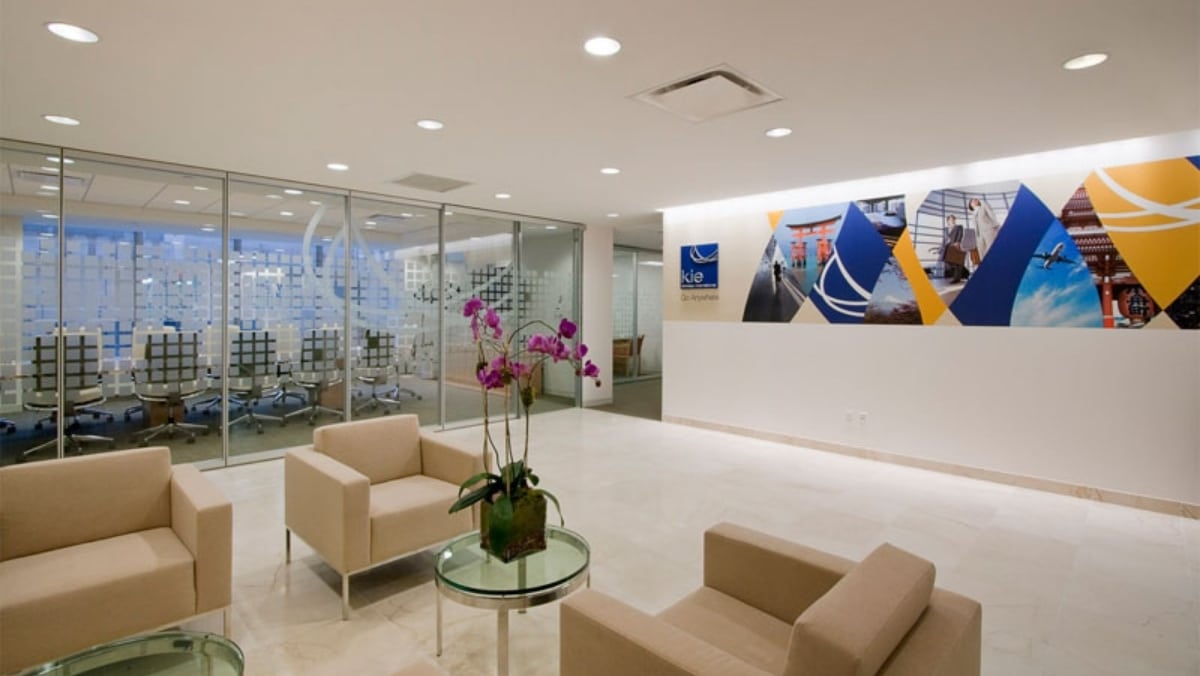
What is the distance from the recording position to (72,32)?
8.86 feet

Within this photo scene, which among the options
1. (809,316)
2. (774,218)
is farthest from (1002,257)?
(774,218)

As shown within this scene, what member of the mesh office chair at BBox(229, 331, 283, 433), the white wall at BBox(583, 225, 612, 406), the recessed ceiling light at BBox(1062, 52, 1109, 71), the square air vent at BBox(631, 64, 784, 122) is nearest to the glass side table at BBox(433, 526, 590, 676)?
the square air vent at BBox(631, 64, 784, 122)

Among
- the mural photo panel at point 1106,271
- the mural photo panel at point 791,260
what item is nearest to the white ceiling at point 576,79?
the mural photo panel at point 1106,271

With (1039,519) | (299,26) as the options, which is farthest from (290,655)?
(1039,519)

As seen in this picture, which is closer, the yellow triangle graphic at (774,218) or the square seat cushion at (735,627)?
the square seat cushion at (735,627)

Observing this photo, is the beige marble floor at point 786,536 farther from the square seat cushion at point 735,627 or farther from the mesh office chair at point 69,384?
the mesh office chair at point 69,384

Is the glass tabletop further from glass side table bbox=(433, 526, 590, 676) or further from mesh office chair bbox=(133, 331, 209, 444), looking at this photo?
mesh office chair bbox=(133, 331, 209, 444)

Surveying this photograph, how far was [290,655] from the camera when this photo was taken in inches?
101

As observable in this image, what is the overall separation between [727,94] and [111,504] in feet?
13.1

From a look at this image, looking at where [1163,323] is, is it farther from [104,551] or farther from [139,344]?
[139,344]

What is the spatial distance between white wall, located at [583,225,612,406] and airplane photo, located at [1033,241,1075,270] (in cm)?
556

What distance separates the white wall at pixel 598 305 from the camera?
29.0 ft

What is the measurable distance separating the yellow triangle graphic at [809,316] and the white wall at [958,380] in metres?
0.08

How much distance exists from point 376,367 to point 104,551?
411cm
